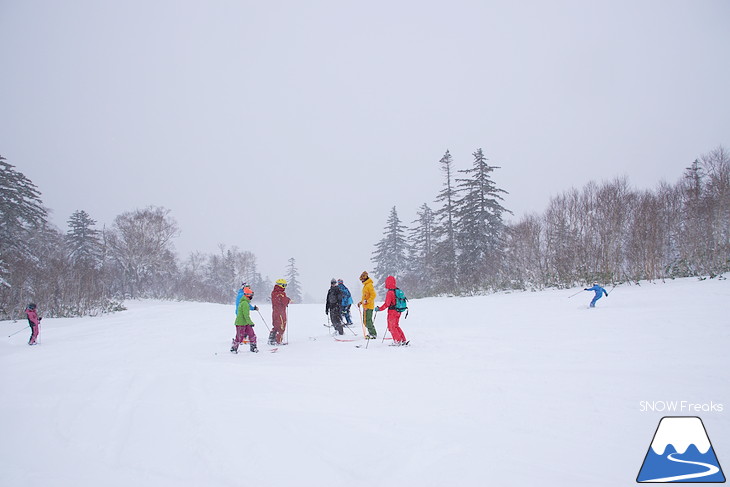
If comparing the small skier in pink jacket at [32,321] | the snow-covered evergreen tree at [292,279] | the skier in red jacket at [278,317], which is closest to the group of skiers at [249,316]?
the skier in red jacket at [278,317]

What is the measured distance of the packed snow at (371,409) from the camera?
10.5 feet

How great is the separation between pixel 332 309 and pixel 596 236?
15.3 meters

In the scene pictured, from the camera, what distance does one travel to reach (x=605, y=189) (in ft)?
61.2

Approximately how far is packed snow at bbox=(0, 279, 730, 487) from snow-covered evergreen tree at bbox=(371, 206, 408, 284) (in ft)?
111

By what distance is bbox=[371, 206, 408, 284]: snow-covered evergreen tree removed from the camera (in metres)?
43.3

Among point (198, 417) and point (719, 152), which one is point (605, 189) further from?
point (198, 417)

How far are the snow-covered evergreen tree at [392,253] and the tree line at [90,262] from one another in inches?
906

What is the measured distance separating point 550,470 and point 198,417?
12.9 ft

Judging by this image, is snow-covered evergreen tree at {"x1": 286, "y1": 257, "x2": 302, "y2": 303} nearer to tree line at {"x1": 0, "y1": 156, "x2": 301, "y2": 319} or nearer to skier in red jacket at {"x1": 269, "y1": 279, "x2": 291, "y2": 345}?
tree line at {"x1": 0, "y1": 156, "x2": 301, "y2": 319}

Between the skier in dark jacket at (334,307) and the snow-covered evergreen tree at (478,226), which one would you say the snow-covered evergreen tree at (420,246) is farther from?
the skier in dark jacket at (334,307)

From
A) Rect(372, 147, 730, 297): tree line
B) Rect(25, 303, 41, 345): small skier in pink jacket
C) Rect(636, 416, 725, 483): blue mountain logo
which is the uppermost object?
Rect(372, 147, 730, 297): tree line

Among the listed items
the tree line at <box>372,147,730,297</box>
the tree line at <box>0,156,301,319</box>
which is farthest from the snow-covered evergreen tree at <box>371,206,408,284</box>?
the tree line at <box>0,156,301,319</box>

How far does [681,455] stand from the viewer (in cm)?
336

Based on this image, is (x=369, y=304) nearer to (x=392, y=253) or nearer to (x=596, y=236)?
(x=596, y=236)
